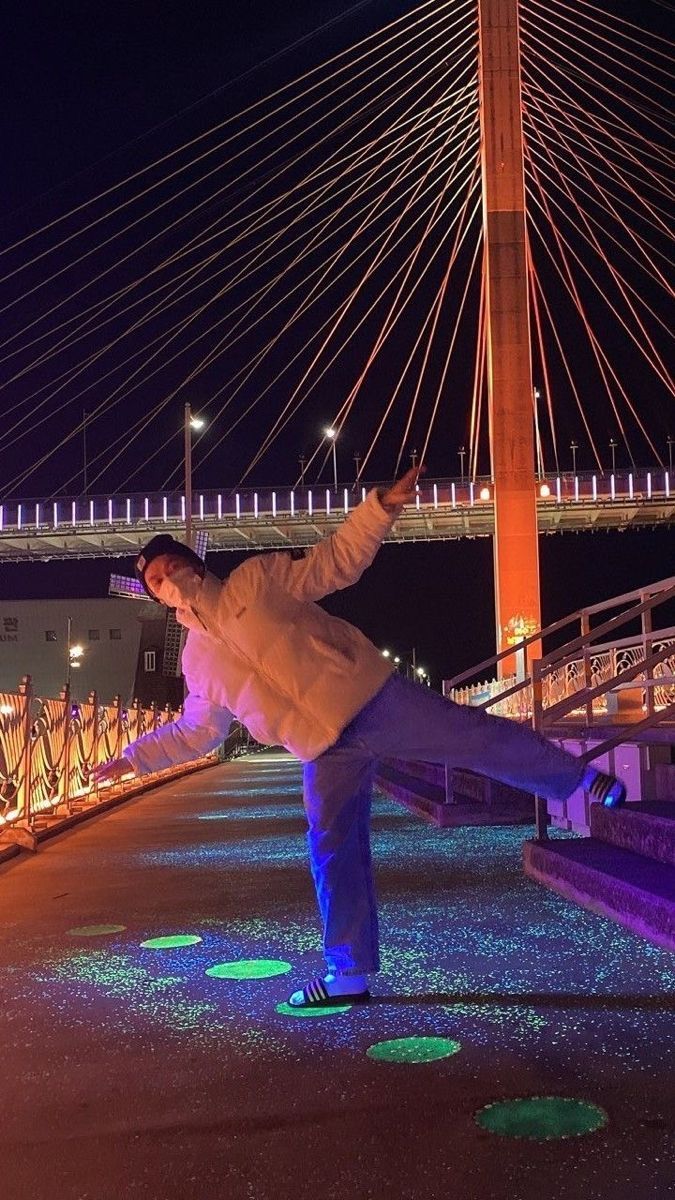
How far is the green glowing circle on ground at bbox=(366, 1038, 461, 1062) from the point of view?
2.96 meters

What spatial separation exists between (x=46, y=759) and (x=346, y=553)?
837 cm

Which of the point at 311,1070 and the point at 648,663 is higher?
the point at 648,663

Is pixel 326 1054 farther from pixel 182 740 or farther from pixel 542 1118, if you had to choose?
pixel 182 740

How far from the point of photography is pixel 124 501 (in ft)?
171

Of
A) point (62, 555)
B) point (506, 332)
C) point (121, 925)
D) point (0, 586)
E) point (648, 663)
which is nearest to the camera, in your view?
point (121, 925)

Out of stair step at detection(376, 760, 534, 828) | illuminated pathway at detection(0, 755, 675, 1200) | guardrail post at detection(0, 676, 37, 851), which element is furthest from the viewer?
stair step at detection(376, 760, 534, 828)

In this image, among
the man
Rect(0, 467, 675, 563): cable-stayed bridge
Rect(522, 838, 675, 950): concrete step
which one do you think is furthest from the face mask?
Rect(0, 467, 675, 563): cable-stayed bridge

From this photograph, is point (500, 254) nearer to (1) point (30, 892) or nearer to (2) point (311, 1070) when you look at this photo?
(1) point (30, 892)

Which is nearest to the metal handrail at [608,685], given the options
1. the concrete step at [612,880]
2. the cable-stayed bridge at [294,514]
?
the concrete step at [612,880]

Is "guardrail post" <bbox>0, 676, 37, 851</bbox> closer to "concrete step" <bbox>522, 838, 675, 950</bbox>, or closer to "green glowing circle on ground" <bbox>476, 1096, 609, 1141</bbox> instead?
"concrete step" <bbox>522, 838, 675, 950</bbox>

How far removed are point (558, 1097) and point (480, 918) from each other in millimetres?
2348

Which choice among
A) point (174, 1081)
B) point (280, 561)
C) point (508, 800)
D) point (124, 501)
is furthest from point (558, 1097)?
point (124, 501)

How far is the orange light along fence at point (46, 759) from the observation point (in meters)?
9.60

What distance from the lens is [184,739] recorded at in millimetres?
3816
